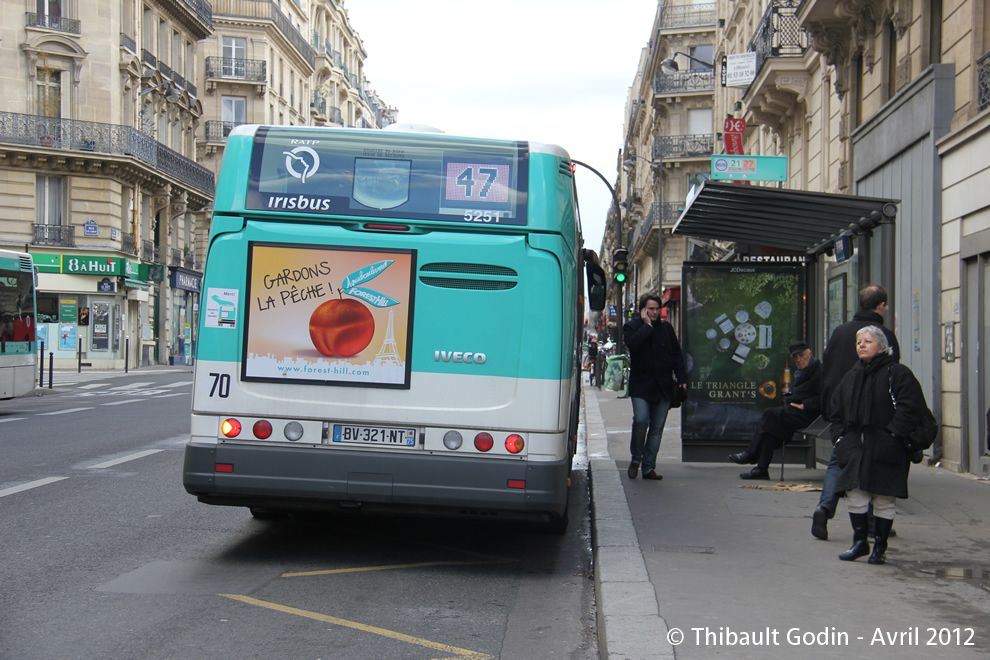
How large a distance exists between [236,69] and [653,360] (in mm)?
55194

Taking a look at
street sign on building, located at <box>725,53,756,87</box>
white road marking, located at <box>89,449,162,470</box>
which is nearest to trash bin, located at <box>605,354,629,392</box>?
street sign on building, located at <box>725,53,756,87</box>

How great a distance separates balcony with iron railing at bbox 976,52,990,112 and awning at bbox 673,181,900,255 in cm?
217

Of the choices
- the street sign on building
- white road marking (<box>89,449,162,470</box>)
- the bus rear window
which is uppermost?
the street sign on building

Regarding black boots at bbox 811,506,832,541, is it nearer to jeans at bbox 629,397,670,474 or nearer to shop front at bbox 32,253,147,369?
jeans at bbox 629,397,670,474

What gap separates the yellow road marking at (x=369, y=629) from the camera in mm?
4984

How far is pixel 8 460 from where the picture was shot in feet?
39.5

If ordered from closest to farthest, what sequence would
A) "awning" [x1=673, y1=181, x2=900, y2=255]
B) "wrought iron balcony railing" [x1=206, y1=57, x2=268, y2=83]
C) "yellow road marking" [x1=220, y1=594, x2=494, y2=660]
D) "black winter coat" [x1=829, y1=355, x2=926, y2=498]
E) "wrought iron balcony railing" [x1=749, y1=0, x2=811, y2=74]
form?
"yellow road marking" [x1=220, y1=594, x2=494, y2=660] → "black winter coat" [x1=829, y1=355, x2=926, y2=498] → "awning" [x1=673, y1=181, x2=900, y2=255] → "wrought iron balcony railing" [x1=749, y1=0, x2=811, y2=74] → "wrought iron balcony railing" [x1=206, y1=57, x2=268, y2=83]

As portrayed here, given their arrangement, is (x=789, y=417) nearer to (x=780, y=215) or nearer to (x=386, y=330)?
(x=780, y=215)

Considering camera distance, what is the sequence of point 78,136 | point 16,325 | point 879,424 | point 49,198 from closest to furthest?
point 879,424 → point 16,325 → point 78,136 → point 49,198

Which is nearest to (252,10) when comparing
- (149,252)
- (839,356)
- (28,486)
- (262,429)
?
(149,252)

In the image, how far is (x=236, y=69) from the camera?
6134 cm

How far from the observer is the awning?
953 centimetres

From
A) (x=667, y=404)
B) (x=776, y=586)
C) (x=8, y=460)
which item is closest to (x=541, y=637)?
(x=776, y=586)

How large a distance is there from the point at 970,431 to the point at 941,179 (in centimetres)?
292
